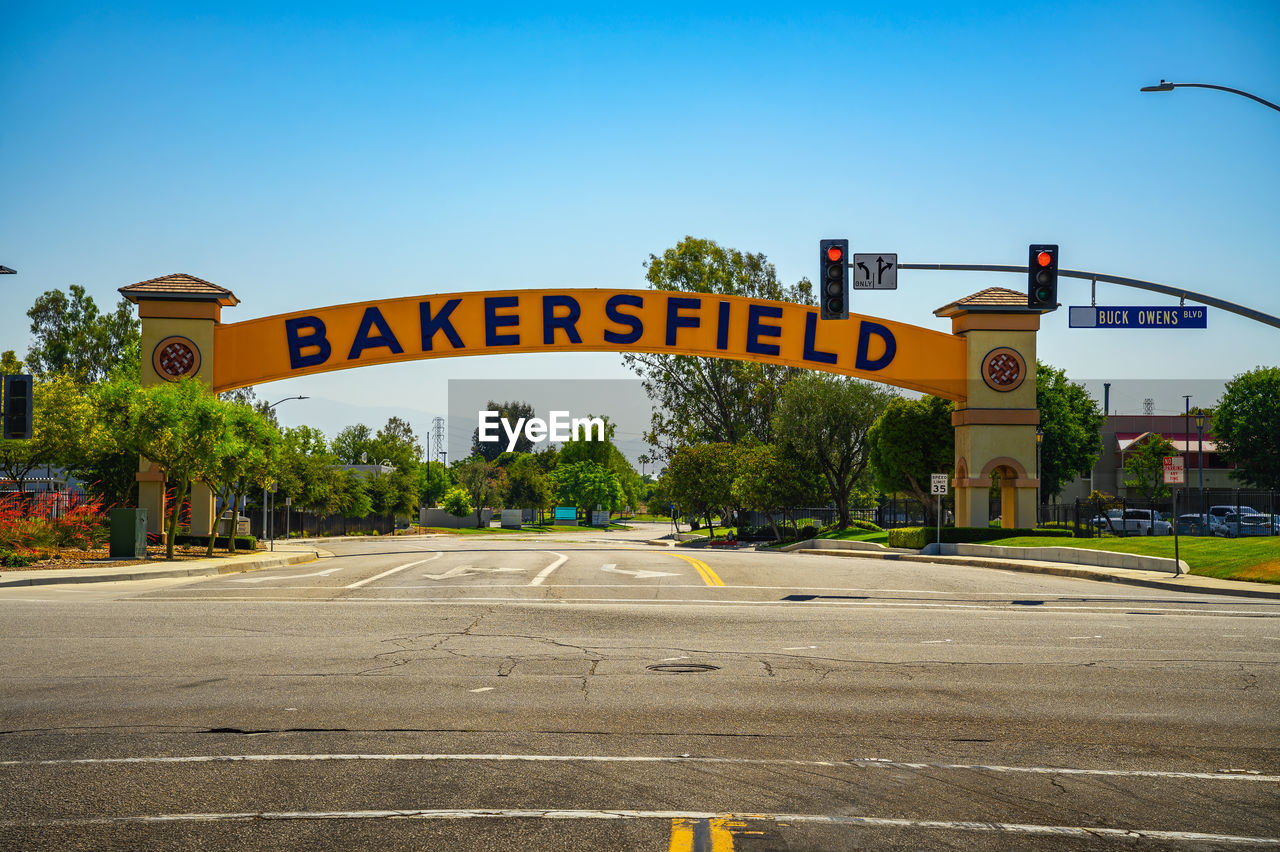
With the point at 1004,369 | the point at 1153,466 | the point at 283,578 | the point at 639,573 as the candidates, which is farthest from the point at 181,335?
the point at 1153,466

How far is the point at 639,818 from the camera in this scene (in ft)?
19.3

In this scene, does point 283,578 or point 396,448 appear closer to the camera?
point 283,578

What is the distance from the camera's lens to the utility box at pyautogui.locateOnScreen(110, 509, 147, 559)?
2744 centimetres

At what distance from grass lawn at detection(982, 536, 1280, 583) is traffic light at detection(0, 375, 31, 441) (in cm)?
2833

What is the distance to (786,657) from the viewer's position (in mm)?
11977

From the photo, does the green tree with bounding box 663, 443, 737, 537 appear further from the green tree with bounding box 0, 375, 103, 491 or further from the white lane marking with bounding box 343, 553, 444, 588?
the green tree with bounding box 0, 375, 103, 491

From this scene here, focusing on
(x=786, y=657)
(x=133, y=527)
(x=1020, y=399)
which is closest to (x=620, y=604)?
(x=786, y=657)

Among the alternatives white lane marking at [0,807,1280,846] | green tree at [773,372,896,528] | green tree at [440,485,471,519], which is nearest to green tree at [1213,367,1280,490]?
green tree at [773,372,896,528]

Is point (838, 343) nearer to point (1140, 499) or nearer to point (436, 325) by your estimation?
point (436, 325)

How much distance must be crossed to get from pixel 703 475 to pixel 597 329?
32.6 m

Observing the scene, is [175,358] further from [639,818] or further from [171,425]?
[639,818]

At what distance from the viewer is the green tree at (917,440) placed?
4997 cm

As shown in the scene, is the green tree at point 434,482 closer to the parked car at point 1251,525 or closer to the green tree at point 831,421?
the green tree at point 831,421

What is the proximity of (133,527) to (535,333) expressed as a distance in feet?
49.6
